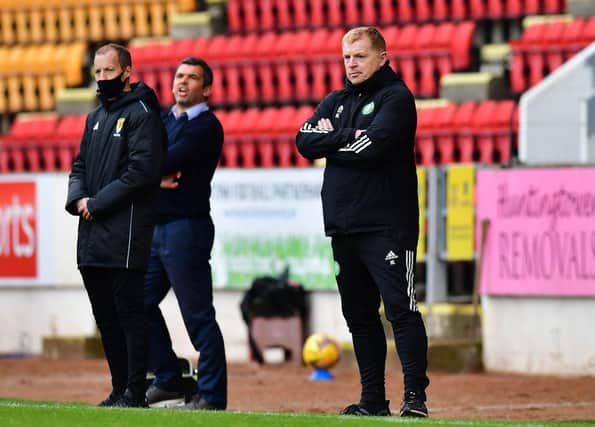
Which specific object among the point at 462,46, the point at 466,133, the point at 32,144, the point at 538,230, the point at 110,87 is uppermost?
the point at 110,87

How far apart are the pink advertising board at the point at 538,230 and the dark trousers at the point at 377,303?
519 cm

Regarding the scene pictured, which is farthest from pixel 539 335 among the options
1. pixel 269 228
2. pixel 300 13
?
pixel 300 13

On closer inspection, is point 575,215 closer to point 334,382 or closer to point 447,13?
point 334,382

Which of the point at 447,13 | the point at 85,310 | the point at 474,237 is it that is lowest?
the point at 85,310

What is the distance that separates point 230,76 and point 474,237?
6.82 m

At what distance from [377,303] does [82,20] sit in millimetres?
15918

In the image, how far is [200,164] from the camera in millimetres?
9609

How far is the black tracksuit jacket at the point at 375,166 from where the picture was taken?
807 cm

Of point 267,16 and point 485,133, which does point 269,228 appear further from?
point 267,16

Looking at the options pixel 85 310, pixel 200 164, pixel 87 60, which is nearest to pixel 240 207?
pixel 85 310

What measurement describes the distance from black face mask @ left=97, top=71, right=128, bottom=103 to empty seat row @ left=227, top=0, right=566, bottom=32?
10.8 meters

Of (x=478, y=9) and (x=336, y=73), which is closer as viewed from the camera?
(x=478, y=9)

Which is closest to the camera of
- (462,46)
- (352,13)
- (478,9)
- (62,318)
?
(62,318)

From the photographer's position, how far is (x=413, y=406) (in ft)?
26.4
